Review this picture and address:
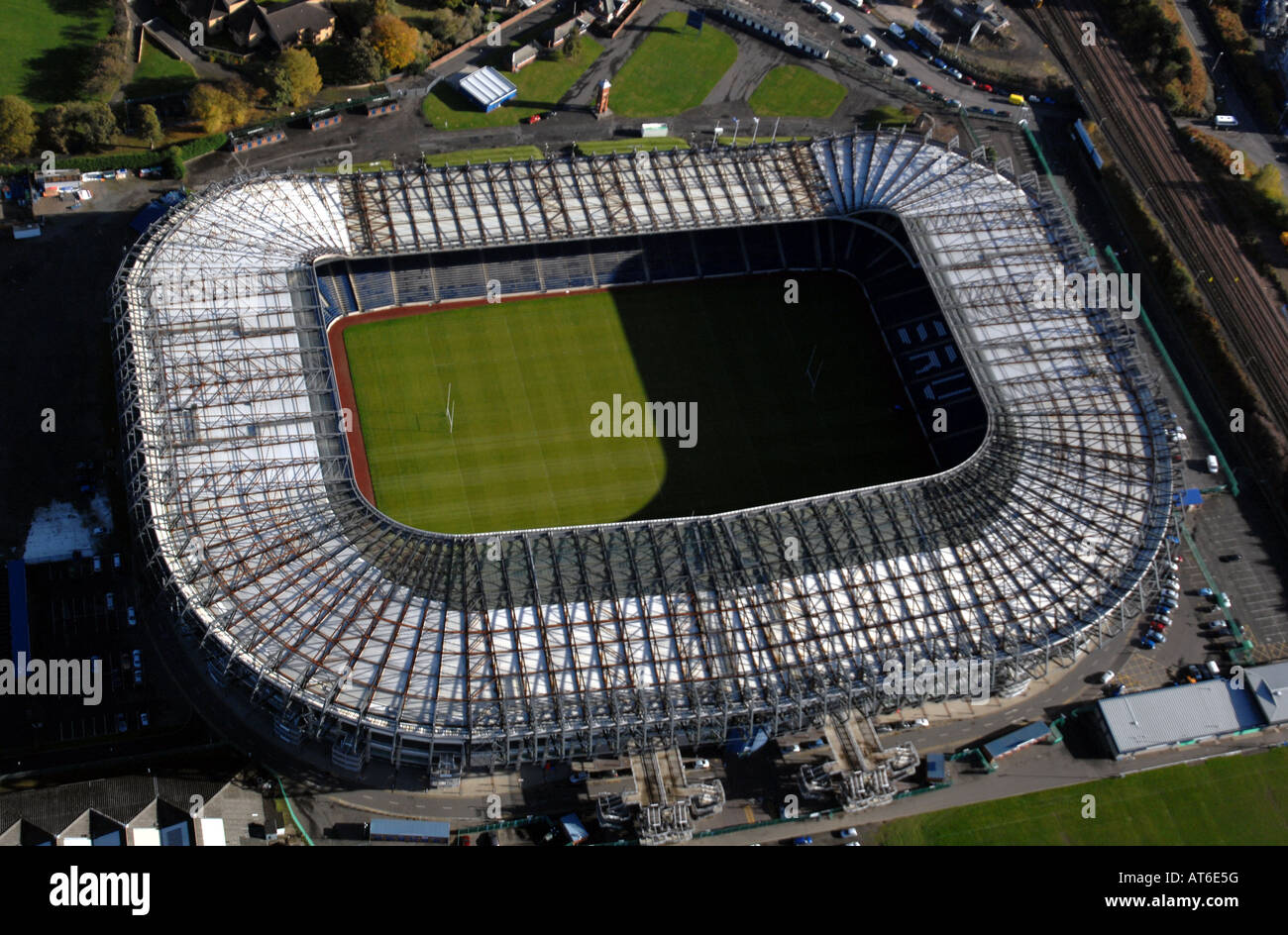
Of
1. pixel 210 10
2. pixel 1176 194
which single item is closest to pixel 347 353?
pixel 210 10

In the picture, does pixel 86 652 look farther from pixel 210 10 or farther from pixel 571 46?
pixel 571 46

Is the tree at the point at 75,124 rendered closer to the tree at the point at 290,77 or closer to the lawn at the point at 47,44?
the lawn at the point at 47,44

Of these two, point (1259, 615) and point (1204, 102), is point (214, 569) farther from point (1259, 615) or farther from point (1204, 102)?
point (1204, 102)

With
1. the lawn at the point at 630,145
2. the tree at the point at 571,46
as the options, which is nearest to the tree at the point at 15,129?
the lawn at the point at 630,145

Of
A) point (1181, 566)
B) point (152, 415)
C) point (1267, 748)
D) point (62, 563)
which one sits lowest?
point (1267, 748)

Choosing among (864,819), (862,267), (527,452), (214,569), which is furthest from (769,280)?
(214,569)
